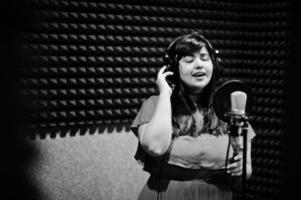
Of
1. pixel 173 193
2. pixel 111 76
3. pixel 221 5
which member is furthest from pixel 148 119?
pixel 221 5

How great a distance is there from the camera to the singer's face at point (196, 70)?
1.80m

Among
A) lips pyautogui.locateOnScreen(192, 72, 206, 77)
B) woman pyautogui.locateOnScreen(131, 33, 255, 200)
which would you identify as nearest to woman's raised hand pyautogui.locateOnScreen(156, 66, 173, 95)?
woman pyautogui.locateOnScreen(131, 33, 255, 200)

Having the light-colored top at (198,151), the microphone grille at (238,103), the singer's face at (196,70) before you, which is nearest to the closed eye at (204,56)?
the singer's face at (196,70)

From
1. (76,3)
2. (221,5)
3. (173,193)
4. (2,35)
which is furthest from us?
(221,5)

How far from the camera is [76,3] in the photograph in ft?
9.06

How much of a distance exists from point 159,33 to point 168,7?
0.21 meters

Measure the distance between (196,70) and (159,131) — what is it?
305mm

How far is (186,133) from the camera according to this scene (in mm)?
1789

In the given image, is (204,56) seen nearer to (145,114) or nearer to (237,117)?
(145,114)

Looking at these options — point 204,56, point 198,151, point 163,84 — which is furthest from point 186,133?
point 204,56

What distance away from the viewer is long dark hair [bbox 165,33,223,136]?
5.92 ft

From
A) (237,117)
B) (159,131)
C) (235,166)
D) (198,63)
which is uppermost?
(198,63)

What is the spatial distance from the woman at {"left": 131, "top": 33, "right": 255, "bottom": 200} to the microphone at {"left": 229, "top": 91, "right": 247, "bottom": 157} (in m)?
0.25

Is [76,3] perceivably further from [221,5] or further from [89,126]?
[221,5]
